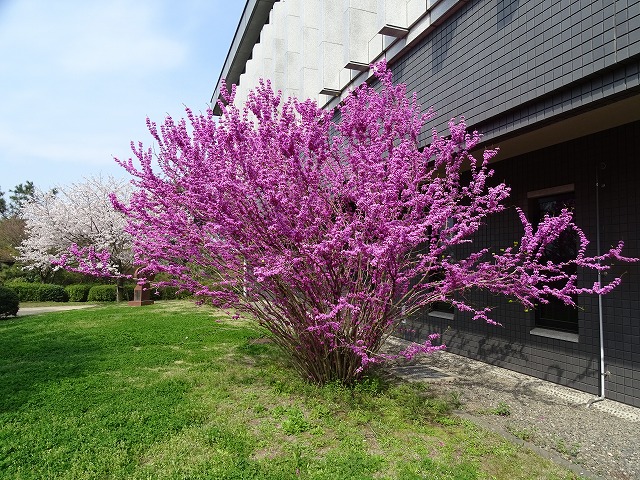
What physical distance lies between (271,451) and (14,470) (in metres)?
2.03

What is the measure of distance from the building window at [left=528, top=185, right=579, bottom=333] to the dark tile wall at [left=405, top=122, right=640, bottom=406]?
0.14 metres

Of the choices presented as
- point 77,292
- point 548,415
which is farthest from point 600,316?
point 77,292

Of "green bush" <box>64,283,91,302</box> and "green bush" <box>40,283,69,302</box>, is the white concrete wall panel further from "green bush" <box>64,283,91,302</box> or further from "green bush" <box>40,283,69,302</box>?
"green bush" <box>40,283,69,302</box>

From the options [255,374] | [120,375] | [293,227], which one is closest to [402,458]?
[293,227]

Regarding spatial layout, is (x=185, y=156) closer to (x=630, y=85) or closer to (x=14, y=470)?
(x=14, y=470)

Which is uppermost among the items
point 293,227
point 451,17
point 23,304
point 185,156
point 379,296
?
point 451,17

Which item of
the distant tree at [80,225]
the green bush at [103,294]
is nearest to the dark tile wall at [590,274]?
the distant tree at [80,225]

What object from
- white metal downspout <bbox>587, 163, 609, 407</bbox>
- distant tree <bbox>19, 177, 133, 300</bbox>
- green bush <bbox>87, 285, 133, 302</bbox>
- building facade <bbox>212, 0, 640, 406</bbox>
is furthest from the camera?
green bush <bbox>87, 285, 133, 302</bbox>

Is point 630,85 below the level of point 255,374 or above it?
above

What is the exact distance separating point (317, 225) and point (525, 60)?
3.06 m

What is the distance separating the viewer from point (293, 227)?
4.38 meters

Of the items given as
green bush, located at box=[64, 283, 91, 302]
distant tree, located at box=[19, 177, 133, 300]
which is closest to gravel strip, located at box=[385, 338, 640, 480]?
distant tree, located at box=[19, 177, 133, 300]

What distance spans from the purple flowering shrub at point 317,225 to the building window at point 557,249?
92 centimetres

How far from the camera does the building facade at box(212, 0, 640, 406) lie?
4.05 m
